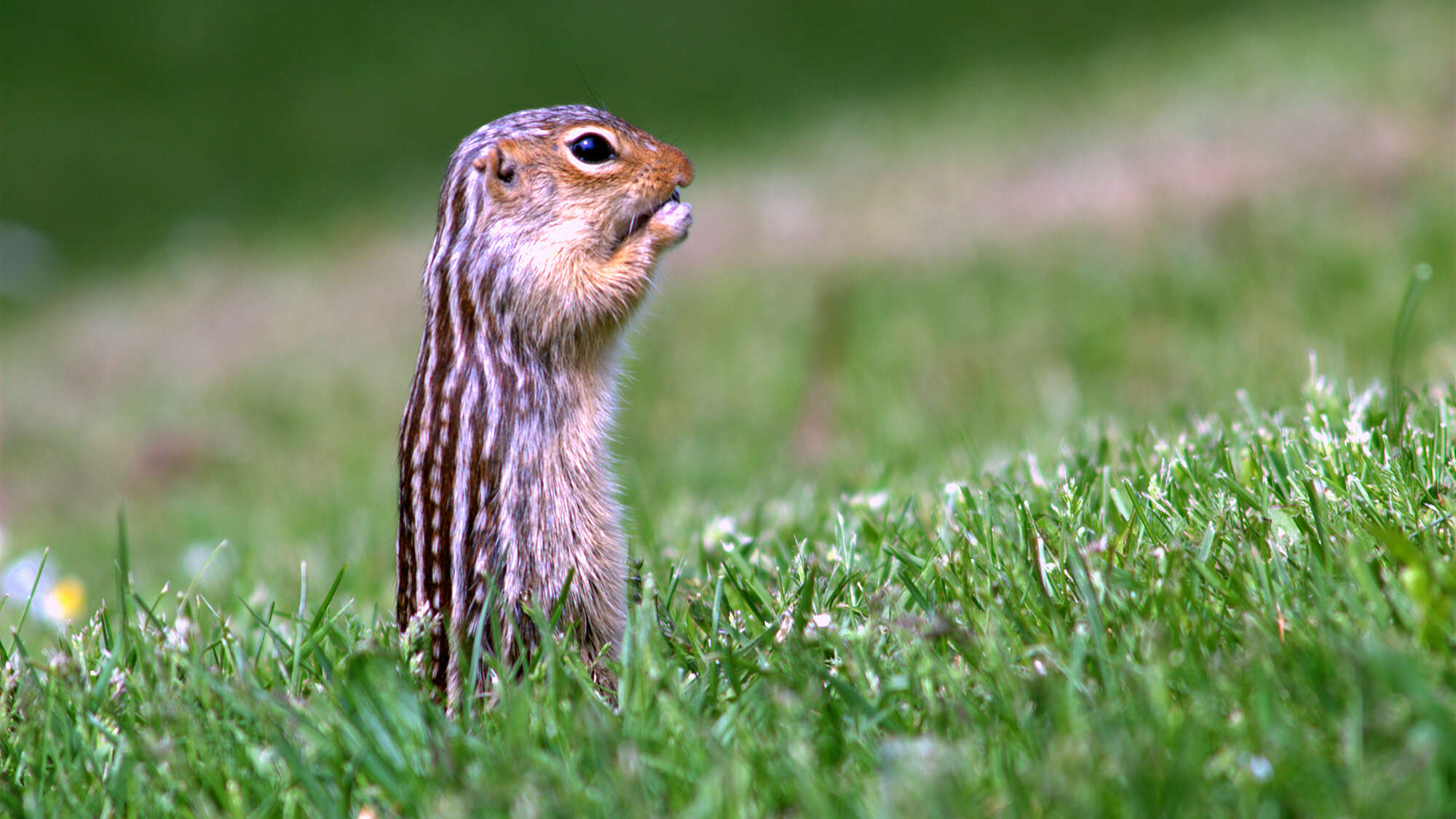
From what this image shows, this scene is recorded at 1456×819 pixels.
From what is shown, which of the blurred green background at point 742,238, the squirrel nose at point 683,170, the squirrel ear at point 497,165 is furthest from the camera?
the blurred green background at point 742,238

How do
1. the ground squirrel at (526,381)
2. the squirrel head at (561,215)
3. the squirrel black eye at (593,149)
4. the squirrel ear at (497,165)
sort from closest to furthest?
the ground squirrel at (526,381) < the squirrel head at (561,215) < the squirrel ear at (497,165) < the squirrel black eye at (593,149)

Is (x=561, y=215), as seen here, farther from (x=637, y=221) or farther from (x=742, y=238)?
(x=742, y=238)

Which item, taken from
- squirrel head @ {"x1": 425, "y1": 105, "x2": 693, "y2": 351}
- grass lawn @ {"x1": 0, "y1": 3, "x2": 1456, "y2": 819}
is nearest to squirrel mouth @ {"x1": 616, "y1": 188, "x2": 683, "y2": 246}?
squirrel head @ {"x1": 425, "y1": 105, "x2": 693, "y2": 351}

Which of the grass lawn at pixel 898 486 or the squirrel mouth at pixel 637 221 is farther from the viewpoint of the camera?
the squirrel mouth at pixel 637 221

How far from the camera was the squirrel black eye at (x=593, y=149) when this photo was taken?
3361 millimetres

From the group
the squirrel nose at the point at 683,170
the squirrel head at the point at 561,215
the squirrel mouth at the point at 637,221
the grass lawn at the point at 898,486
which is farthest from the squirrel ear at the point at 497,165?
the grass lawn at the point at 898,486

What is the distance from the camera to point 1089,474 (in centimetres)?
299

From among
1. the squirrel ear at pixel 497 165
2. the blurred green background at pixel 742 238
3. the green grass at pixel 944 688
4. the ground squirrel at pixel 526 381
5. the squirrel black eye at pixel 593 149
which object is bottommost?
the green grass at pixel 944 688

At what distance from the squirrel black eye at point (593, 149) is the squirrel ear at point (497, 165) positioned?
0.59 ft

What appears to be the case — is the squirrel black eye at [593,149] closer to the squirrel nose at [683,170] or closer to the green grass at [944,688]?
the squirrel nose at [683,170]

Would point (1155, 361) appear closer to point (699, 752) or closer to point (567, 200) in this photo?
point (567, 200)

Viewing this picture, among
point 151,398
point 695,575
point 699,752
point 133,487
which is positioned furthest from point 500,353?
point 151,398

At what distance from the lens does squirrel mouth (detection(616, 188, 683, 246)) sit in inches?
134

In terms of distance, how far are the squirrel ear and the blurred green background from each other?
51 centimetres
